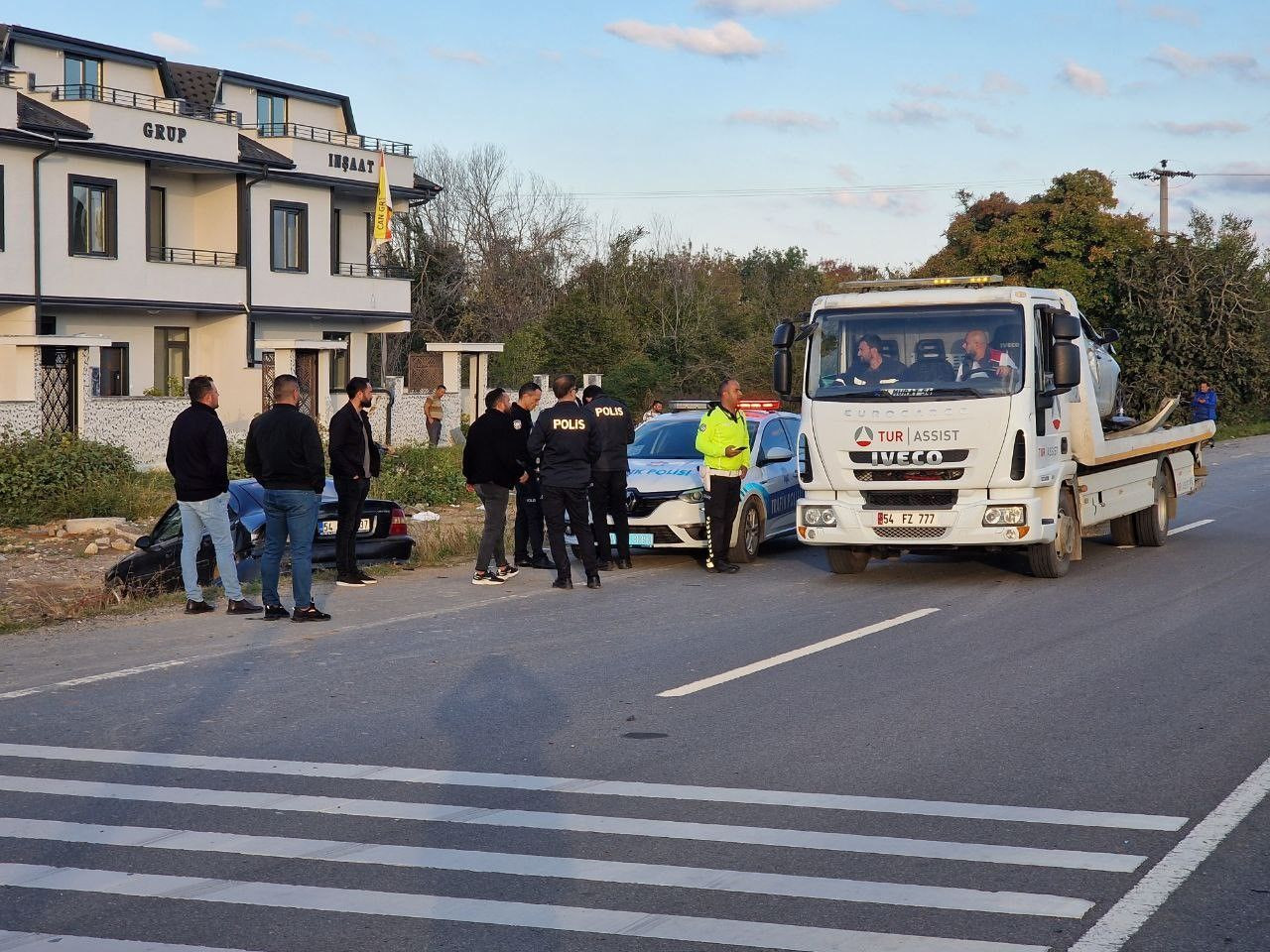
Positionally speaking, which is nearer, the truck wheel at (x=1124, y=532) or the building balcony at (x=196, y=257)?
the truck wheel at (x=1124, y=532)

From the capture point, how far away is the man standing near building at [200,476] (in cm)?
1174

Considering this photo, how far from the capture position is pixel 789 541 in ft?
60.5

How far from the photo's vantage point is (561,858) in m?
5.80

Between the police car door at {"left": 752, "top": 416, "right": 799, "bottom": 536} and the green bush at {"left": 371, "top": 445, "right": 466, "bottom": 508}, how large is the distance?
8.55 metres

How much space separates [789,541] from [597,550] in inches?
155

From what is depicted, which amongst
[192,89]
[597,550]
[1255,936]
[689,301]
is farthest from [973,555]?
[689,301]

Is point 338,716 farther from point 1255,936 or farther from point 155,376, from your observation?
point 155,376

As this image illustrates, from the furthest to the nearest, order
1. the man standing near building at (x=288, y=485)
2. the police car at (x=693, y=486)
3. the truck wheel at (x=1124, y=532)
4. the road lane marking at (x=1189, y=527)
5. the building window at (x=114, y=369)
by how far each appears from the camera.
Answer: the building window at (x=114, y=369), the road lane marking at (x=1189, y=527), the truck wheel at (x=1124, y=532), the police car at (x=693, y=486), the man standing near building at (x=288, y=485)

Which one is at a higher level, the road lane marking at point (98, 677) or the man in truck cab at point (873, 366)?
the man in truck cab at point (873, 366)

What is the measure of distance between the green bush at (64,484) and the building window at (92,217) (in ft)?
33.2

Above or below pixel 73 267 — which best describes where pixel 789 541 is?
below

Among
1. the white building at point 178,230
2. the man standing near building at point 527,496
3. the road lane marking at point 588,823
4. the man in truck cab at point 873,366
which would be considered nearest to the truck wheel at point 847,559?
the man in truck cab at point 873,366

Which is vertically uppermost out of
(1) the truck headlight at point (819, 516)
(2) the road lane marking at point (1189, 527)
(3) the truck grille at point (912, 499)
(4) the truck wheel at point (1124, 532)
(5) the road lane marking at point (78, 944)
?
(3) the truck grille at point (912, 499)

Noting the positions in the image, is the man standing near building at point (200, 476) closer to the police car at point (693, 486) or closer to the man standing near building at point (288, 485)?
the man standing near building at point (288, 485)
